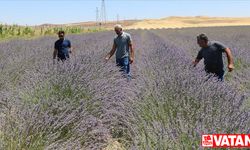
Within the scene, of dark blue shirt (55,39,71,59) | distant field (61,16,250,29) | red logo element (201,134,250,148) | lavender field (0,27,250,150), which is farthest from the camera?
distant field (61,16,250,29)

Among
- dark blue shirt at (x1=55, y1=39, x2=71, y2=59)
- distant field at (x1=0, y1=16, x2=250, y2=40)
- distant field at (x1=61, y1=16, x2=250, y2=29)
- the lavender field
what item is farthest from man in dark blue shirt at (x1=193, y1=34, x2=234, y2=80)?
distant field at (x1=61, y1=16, x2=250, y2=29)

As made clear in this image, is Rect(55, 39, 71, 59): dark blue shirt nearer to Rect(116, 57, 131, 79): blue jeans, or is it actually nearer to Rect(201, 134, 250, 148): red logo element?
Rect(116, 57, 131, 79): blue jeans

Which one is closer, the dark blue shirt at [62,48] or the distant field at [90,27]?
the dark blue shirt at [62,48]

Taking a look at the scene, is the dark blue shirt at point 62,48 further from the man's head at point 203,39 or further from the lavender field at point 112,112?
the man's head at point 203,39

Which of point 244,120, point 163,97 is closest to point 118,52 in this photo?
point 163,97

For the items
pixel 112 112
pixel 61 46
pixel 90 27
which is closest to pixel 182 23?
pixel 90 27

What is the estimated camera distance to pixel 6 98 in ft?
14.6

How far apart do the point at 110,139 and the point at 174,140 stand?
201 cm

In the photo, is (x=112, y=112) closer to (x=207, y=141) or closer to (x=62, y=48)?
(x=207, y=141)

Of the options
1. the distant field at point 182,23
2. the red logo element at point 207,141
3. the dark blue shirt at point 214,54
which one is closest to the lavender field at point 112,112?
the red logo element at point 207,141

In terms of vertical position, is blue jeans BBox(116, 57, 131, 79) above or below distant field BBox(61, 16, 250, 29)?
above

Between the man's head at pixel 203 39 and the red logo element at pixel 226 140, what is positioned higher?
the man's head at pixel 203 39

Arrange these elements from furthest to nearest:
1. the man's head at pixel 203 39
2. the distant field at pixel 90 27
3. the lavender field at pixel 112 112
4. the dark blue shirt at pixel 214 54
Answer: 1. the distant field at pixel 90 27
2. the dark blue shirt at pixel 214 54
3. the man's head at pixel 203 39
4. the lavender field at pixel 112 112

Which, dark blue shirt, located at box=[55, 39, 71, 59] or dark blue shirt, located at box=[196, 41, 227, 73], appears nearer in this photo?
dark blue shirt, located at box=[196, 41, 227, 73]
